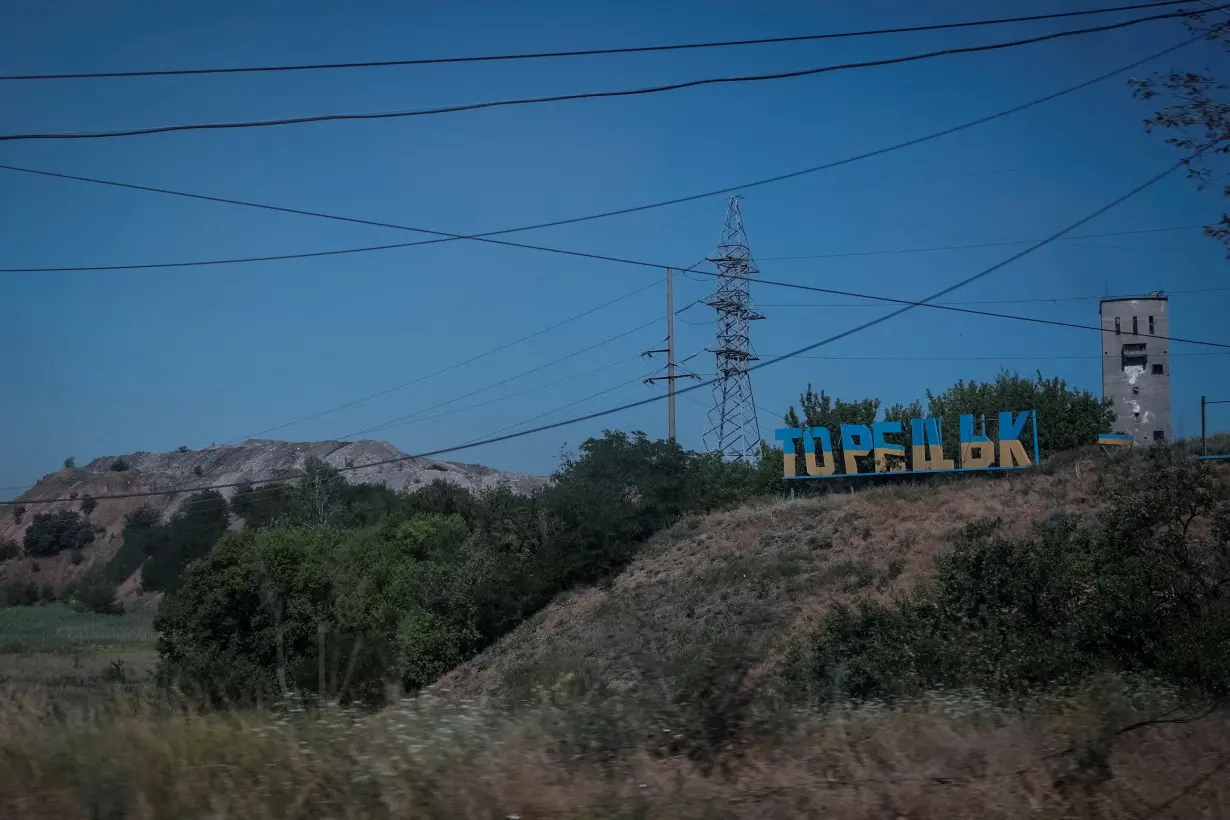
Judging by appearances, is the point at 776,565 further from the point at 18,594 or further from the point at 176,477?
the point at 176,477

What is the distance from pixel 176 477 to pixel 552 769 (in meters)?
86.2

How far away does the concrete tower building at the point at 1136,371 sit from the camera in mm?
63469

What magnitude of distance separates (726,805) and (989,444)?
172 feet

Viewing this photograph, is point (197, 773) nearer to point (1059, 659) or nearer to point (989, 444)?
point (1059, 659)

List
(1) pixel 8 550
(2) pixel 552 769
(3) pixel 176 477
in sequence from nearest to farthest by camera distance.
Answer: (2) pixel 552 769 < (1) pixel 8 550 < (3) pixel 176 477

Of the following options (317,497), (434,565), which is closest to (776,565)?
(434,565)

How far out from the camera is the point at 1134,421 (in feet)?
222

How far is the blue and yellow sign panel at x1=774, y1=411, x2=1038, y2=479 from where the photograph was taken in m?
53.2

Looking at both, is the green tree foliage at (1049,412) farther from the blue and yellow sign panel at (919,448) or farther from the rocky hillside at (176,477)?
the rocky hillside at (176,477)

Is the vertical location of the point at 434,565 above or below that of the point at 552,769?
below

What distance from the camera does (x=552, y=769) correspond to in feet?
19.3

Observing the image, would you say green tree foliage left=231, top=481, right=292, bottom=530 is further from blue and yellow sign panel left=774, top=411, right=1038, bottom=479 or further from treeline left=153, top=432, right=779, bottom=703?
blue and yellow sign panel left=774, top=411, right=1038, bottom=479

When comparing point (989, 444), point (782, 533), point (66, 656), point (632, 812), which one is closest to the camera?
point (632, 812)

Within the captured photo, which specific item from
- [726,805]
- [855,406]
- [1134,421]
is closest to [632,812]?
[726,805]
